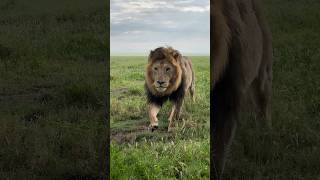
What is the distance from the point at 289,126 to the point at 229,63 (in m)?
1.94

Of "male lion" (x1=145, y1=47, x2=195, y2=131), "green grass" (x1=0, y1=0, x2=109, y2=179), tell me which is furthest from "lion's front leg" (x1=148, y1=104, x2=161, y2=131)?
"green grass" (x1=0, y1=0, x2=109, y2=179)

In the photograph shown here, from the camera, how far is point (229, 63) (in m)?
4.09

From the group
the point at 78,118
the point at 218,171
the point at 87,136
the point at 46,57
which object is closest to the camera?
the point at 218,171

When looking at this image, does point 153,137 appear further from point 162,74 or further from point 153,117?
point 162,74

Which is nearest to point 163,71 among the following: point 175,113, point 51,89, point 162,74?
point 162,74

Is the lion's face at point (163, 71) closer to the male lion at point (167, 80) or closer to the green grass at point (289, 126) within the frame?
the male lion at point (167, 80)

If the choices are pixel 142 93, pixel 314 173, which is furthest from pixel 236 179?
pixel 142 93

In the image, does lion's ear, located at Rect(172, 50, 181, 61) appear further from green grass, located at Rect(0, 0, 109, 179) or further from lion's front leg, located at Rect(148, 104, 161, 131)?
green grass, located at Rect(0, 0, 109, 179)

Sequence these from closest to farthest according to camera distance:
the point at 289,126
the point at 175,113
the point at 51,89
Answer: the point at 175,113 → the point at 289,126 → the point at 51,89

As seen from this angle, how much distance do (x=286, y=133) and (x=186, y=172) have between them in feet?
6.48

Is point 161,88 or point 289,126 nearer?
point 161,88

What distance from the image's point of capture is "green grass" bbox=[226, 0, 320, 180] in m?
5.07

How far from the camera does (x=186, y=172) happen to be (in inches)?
155

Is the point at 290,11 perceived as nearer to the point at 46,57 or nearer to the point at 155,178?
the point at 46,57
